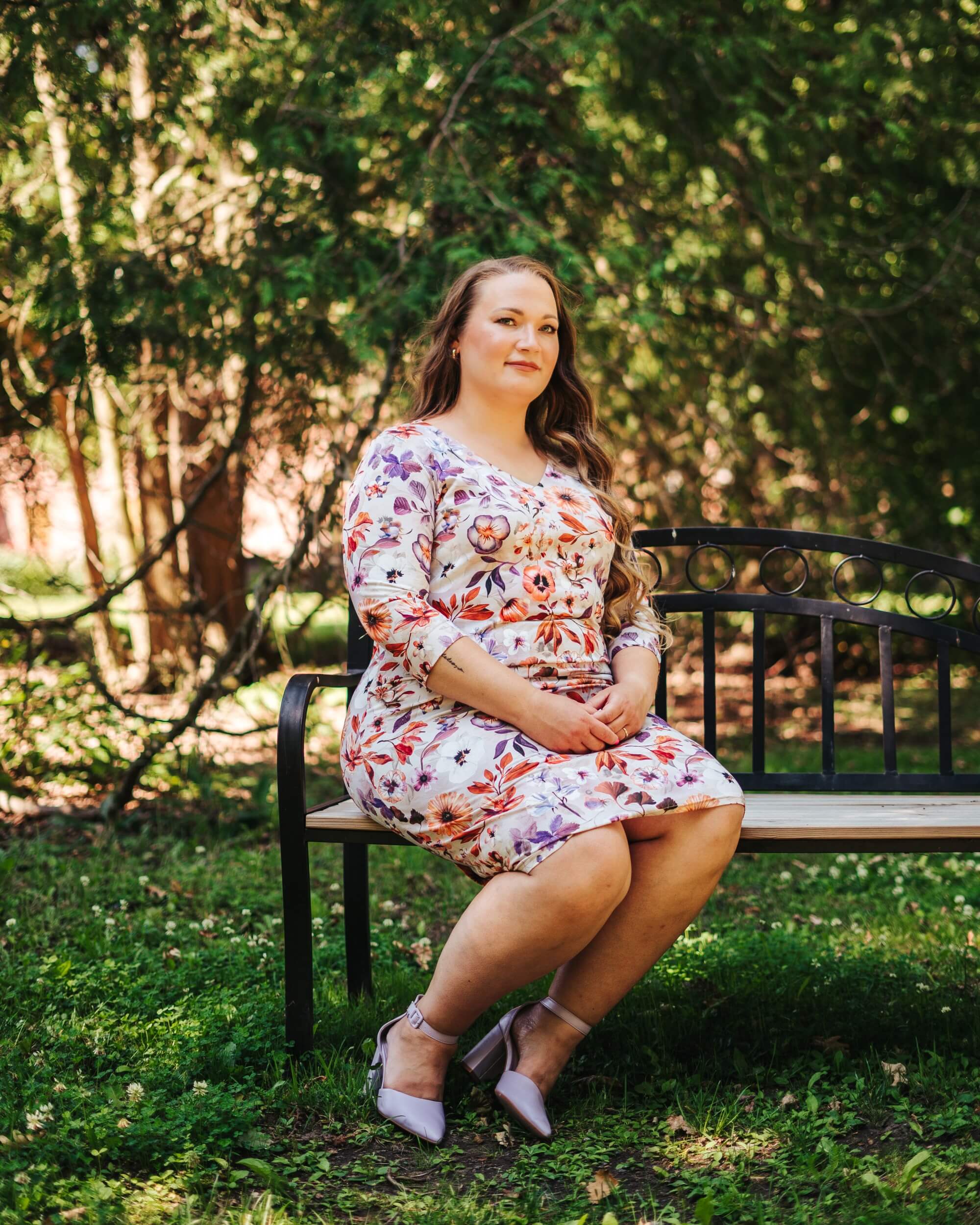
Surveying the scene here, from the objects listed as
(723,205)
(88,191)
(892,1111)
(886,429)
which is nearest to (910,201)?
(723,205)

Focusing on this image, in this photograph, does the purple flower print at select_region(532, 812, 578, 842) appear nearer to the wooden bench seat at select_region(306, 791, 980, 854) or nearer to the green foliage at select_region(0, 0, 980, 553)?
the wooden bench seat at select_region(306, 791, 980, 854)

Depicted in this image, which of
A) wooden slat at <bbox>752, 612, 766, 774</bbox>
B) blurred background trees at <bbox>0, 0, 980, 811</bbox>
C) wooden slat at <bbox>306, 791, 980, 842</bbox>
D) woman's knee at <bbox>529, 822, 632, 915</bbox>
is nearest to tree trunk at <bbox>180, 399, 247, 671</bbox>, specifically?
blurred background trees at <bbox>0, 0, 980, 811</bbox>

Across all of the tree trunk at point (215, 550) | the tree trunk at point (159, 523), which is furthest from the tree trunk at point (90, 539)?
the tree trunk at point (215, 550)

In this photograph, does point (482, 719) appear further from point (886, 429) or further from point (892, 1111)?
point (886, 429)

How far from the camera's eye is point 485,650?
7.63 ft

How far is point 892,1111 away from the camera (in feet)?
7.52

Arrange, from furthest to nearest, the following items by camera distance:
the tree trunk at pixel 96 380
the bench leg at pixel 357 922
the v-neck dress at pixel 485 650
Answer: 1. the tree trunk at pixel 96 380
2. the bench leg at pixel 357 922
3. the v-neck dress at pixel 485 650

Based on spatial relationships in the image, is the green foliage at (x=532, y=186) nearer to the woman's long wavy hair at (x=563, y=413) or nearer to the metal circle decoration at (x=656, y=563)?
the woman's long wavy hair at (x=563, y=413)

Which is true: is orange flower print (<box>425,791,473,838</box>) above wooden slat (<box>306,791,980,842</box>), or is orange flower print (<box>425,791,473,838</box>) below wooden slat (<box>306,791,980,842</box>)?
Answer: above

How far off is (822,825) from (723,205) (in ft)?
13.9

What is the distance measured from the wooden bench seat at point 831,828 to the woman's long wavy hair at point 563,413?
56 centimetres

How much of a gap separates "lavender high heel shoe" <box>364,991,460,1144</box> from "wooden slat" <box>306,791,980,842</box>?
0.39 meters

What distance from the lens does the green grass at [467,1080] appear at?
1956 millimetres

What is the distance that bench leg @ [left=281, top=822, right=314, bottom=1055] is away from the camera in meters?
2.42
